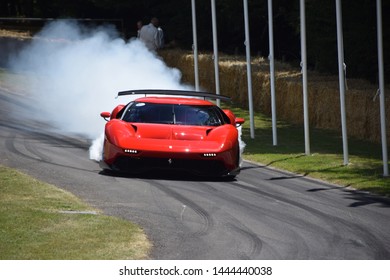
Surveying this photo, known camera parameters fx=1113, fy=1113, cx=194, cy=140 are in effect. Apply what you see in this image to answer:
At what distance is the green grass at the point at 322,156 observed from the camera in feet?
64.5

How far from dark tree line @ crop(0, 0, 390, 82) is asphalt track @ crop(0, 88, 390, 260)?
989cm

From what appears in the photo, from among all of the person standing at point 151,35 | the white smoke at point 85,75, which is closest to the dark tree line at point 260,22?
the person standing at point 151,35

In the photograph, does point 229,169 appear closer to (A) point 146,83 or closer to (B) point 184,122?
(B) point 184,122


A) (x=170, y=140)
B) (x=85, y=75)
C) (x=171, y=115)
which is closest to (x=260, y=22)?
(x=85, y=75)

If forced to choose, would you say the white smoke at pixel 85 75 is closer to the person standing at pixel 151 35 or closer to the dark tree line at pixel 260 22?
the person standing at pixel 151 35

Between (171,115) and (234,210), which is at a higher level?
(171,115)

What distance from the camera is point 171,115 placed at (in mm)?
19500

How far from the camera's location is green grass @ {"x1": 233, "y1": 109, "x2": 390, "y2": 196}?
19.7 meters

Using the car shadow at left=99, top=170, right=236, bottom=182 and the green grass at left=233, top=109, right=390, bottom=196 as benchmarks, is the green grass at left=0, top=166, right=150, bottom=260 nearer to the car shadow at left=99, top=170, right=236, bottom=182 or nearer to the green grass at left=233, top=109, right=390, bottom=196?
the car shadow at left=99, top=170, right=236, bottom=182

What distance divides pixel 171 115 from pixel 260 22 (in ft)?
79.2

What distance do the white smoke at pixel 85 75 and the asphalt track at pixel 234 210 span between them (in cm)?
755

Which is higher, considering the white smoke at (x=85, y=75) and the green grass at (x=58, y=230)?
the green grass at (x=58, y=230)

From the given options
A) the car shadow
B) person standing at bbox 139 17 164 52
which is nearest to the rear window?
the car shadow

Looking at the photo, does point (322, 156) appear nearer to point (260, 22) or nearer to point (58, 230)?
point (58, 230)
